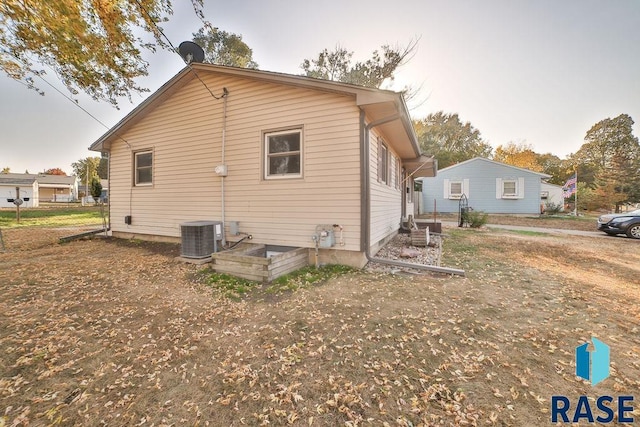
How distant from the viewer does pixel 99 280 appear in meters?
4.49

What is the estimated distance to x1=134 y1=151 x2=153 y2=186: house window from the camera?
25.6 ft

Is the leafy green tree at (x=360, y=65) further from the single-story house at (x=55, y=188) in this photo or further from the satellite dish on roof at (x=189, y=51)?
the single-story house at (x=55, y=188)

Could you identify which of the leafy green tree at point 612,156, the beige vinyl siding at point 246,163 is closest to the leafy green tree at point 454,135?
the leafy green tree at point 612,156

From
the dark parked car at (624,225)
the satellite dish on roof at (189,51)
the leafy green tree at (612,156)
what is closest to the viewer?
the satellite dish on roof at (189,51)

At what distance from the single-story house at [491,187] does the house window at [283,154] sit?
16.3 meters

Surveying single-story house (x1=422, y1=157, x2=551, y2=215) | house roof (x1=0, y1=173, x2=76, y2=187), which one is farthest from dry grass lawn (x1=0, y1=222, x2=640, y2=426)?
house roof (x1=0, y1=173, x2=76, y2=187)

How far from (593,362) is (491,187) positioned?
19437 mm

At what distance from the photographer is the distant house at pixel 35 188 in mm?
31156

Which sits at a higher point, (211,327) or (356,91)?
(356,91)

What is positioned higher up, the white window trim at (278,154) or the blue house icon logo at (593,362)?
the white window trim at (278,154)

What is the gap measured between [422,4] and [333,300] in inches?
394

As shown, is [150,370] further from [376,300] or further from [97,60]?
[97,60]

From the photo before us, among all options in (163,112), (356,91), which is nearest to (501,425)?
(356,91)

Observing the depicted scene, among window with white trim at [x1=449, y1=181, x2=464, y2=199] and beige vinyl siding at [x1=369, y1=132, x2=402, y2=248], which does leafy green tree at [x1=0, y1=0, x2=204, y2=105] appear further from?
window with white trim at [x1=449, y1=181, x2=464, y2=199]
